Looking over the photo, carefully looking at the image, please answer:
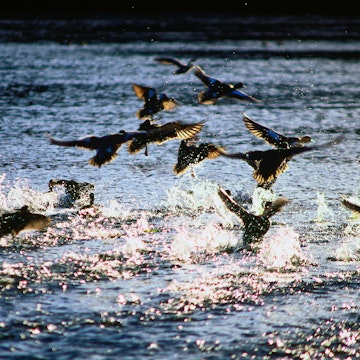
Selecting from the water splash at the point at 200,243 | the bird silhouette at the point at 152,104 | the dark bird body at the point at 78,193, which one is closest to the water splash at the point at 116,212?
the dark bird body at the point at 78,193

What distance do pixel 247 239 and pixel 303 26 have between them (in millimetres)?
73502

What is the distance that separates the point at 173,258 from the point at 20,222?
1.81m

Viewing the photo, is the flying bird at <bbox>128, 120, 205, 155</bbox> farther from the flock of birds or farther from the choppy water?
the choppy water

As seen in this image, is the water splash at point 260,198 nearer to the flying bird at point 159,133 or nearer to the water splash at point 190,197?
the water splash at point 190,197

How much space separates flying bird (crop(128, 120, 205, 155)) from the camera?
11.4 m

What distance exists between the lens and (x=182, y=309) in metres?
9.07

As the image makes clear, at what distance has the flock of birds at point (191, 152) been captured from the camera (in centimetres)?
1084

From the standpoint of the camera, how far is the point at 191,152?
41.0 feet

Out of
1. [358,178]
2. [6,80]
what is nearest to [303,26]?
[6,80]

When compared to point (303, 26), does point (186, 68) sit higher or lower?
higher

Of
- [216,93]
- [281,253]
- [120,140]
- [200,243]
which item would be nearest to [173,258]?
[200,243]

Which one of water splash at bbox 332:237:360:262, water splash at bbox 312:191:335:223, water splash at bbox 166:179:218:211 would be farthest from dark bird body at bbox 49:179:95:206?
water splash at bbox 332:237:360:262

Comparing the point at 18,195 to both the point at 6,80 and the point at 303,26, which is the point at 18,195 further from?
the point at 303,26

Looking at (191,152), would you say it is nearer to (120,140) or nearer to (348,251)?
(120,140)
